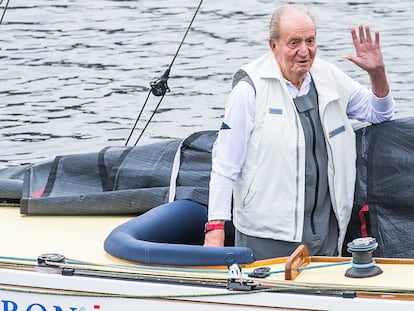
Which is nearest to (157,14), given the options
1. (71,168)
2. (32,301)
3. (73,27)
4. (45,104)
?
(73,27)

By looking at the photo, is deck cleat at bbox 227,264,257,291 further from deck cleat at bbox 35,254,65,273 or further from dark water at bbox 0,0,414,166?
dark water at bbox 0,0,414,166

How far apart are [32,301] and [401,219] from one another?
57.9 inches

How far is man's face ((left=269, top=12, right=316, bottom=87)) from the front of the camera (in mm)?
4840

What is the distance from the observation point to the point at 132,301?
4898 millimetres

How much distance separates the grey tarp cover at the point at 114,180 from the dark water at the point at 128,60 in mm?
4533

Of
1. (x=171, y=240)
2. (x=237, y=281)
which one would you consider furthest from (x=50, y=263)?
(x=237, y=281)

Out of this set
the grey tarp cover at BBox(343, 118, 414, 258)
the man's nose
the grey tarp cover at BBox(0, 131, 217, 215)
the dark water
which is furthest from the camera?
the dark water

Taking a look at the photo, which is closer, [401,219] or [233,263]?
[233,263]

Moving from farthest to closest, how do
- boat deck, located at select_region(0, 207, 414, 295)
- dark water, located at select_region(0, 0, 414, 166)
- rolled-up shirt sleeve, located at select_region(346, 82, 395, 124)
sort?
1. dark water, located at select_region(0, 0, 414, 166)
2. rolled-up shirt sleeve, located at select_region(346, 82, 395, 124)
3. boat deck, located at select_region(0, 207, 414, 295)

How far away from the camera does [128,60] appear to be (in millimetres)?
13938

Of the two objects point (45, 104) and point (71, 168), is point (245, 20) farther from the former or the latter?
point (71, 168)

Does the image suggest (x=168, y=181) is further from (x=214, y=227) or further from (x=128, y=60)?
(x=128, y=60)

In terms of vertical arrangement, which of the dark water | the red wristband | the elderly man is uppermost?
the elderly man

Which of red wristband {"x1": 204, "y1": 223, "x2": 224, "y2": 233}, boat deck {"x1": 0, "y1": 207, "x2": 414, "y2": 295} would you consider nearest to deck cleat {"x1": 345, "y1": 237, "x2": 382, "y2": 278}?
boat deck {"x1": 0, "y1": 207, "x2": 414, "y2": 295}
